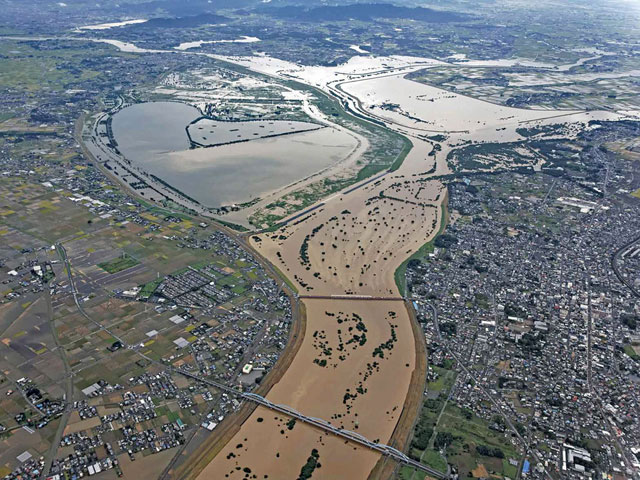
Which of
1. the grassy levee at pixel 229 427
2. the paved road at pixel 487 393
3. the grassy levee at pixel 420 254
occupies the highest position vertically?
the grassy levee at pixel 420 254

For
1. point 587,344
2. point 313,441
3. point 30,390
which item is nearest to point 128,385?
point 30,390

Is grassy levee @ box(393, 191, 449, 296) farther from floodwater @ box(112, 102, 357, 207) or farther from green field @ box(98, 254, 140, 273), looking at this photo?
green field @ box(98, 254, 140, 273)

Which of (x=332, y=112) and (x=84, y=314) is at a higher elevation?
(x=332, y=112)

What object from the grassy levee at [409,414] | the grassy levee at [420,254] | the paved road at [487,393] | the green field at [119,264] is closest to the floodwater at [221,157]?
the green field at [119,264]

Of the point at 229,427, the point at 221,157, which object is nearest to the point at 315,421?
the point at 229,427

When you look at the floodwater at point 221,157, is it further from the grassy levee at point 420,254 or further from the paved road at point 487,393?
the paved road at point 487,393

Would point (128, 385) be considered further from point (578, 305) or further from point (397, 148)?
point (397, 148)

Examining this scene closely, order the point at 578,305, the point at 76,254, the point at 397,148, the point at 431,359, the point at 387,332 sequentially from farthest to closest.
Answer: the point at 397,148 < the point at 76,254 < the point at 578,305 < the point at 387,332 < the point at 431,359

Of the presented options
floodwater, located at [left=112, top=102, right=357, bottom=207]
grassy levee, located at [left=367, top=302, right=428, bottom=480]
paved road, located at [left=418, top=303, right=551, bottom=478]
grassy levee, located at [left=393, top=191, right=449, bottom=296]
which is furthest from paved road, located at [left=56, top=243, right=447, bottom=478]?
floodwater, located at [left=112, top=102, right=357, bottom=207]

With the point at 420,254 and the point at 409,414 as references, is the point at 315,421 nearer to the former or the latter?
the point at 409,414
